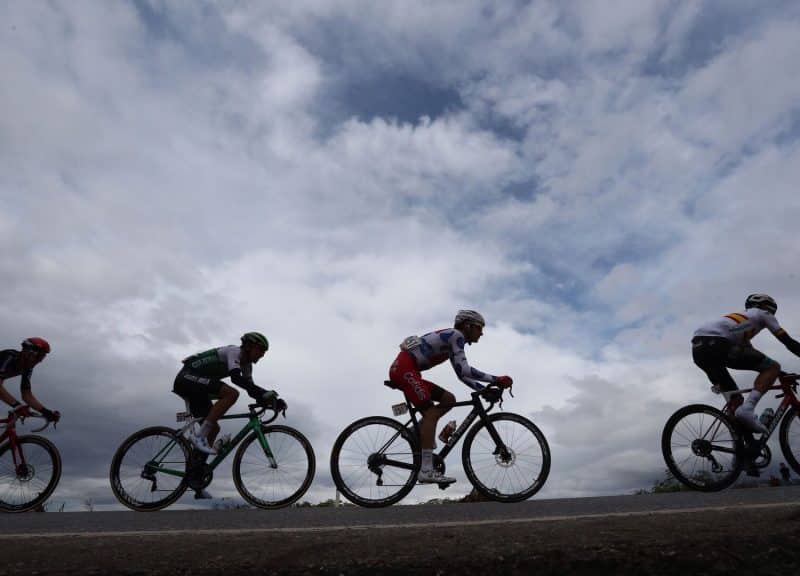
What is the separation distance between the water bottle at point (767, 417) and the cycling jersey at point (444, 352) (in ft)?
12.1

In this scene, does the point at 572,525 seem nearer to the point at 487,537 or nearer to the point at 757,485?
the point at 487,537

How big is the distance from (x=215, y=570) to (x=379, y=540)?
0.77 meters

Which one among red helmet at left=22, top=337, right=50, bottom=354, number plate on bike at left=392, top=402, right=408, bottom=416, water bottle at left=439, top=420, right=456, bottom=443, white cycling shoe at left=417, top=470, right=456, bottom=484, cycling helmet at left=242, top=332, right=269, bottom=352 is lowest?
white cycling shoe at left=417, top=470, right=456, bottom=484

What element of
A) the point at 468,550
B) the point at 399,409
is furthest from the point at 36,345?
the point at 468,550

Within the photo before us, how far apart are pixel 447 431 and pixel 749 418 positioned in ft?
12.0

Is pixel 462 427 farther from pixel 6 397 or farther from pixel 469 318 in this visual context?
pixel 6 397

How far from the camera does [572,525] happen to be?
330cm

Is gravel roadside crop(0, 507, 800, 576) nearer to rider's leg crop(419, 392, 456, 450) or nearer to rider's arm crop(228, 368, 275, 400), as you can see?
rider's leg crop(419, 392, 456, 450)

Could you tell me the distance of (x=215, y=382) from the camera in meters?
8.19

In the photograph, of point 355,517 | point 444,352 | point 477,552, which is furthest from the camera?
point 444,352

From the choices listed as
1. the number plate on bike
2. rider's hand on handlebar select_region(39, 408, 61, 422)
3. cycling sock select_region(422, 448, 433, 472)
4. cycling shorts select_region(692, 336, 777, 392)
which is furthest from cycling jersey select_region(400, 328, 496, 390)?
rider's hand on handlebar select_region(39, 408, 61, 422)

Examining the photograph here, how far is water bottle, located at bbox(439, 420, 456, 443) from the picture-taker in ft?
24.3

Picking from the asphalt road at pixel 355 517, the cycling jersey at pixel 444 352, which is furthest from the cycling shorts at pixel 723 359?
the cycling jersey at pixel 444 352

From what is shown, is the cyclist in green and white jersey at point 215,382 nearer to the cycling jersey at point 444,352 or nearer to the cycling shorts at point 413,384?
the cycling shorts at point 413,384
